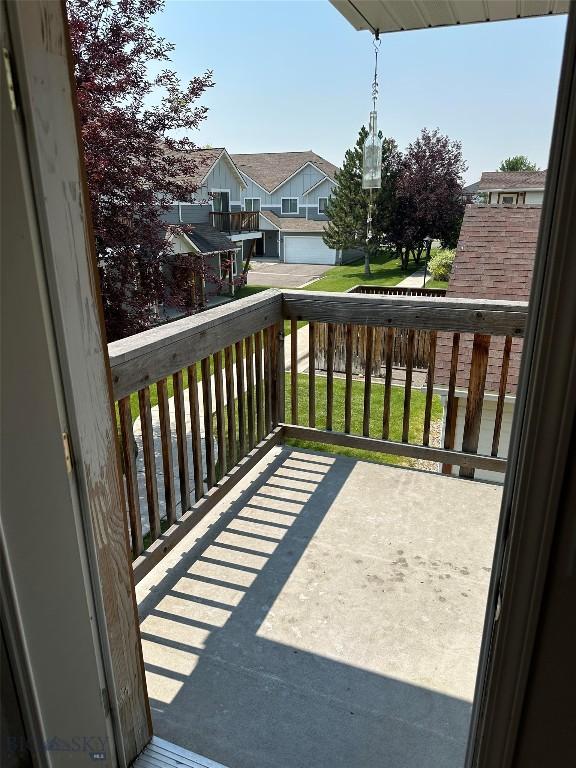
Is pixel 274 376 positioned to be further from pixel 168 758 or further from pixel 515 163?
pixel 515 163

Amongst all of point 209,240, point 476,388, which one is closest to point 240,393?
point 476,388

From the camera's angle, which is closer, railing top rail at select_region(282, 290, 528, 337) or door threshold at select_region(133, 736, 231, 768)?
door threshold at select_region(133, 736, 231, 768)

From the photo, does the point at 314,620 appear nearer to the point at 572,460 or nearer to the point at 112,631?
the point at 112,631

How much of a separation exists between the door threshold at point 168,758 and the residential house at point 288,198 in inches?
1111

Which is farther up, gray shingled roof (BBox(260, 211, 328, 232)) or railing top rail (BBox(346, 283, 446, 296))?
gray shingled roof (BBox(260, 211, 328, 232))

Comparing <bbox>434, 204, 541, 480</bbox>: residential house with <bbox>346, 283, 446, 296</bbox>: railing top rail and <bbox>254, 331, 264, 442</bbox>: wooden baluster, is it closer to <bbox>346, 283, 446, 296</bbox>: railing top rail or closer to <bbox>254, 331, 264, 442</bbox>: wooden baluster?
<bbox>254, 331, 264, 442</bbox>: wooden baluster

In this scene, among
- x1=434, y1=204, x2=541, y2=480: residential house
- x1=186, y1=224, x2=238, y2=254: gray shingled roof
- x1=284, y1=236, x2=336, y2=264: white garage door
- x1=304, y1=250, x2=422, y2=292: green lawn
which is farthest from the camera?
x1=284, y1=236, x2=336, y2=264: white garage door

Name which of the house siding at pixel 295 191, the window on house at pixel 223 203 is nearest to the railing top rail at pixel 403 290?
the window on house at pixel 223 203

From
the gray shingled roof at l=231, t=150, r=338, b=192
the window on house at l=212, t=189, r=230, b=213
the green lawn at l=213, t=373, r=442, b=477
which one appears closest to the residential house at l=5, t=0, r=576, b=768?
the green lawn at l=213, t=373, r=442, b=477

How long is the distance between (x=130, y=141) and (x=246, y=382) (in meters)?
2.48

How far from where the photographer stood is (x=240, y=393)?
2838mm

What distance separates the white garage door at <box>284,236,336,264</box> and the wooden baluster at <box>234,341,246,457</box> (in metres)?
26.2

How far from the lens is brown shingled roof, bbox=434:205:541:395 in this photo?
539cm

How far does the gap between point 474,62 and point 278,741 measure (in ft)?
23.8
